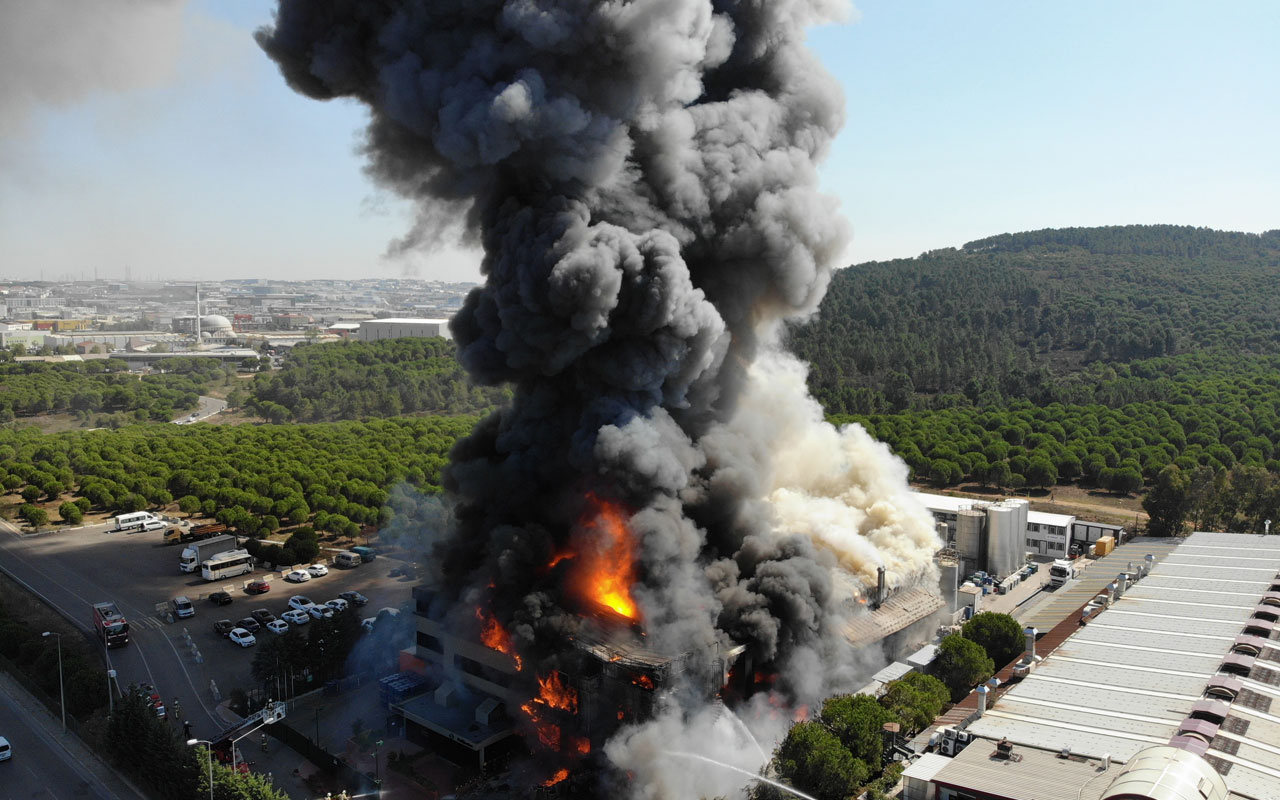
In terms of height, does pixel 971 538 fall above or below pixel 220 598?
above

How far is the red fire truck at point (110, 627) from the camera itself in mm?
41188

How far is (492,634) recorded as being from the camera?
106 ft

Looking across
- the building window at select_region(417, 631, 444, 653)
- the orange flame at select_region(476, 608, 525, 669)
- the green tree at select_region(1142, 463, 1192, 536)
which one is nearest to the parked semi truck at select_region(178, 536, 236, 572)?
the building window at select_region(417, 631, 444, 653)

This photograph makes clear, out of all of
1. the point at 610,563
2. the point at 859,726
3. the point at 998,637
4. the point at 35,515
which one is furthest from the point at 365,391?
the point at 859,726

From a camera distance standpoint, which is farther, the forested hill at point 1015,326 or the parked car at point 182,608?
the forested hill at point 1015,326

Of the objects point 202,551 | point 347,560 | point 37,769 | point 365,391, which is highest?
point 365,391

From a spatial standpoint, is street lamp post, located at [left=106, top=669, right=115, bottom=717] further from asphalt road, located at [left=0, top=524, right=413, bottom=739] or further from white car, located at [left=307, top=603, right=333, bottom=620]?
white car, located at [left=307, top=603, right=333, bottom=620]

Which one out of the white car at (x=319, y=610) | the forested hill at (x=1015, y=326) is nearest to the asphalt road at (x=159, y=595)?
the white car at (x=319, y=610)

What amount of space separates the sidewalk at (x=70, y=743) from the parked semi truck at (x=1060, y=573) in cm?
4488

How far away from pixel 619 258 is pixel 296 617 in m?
25.5

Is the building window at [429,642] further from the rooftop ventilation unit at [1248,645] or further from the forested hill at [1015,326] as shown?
the forested hill at [1015,326]

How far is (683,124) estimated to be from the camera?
34.4 meters

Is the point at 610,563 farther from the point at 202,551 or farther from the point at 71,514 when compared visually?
the point at 71,514

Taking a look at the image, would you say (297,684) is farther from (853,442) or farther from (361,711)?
(853,442)
